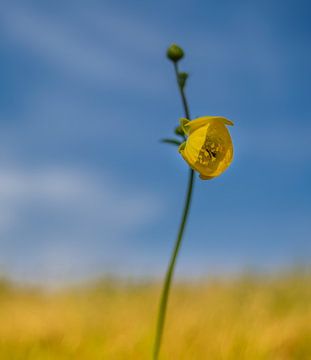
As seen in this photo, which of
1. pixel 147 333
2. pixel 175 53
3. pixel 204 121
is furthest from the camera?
pixel 147 333

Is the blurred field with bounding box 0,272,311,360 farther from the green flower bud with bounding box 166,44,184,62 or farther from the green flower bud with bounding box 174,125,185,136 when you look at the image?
the green flower bud with bounding box 166,44,184,62

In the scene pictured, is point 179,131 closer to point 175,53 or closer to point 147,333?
point 175,53

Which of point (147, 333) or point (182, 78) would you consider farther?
point (147, 333)

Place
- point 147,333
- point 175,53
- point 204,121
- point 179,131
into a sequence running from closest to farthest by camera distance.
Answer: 1. point 204,121
2. point 179,131
3. point 175,53
4. point 147,333

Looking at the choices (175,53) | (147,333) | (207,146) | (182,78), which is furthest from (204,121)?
(147,333)

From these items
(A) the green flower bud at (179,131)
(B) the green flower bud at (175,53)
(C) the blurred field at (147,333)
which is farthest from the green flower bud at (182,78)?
(C) the blurred field at (147,333)

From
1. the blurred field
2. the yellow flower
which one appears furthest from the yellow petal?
the blurred field

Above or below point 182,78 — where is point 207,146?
below
